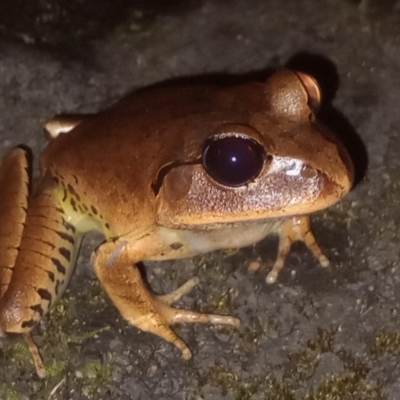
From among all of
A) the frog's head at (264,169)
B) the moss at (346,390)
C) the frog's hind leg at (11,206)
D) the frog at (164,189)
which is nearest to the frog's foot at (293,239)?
the frog at (164,189)

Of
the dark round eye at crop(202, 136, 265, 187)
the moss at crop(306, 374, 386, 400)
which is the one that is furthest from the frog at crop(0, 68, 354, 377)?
the moss at crop(306, 374, 386, 400)

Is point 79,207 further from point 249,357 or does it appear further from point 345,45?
point 345,45

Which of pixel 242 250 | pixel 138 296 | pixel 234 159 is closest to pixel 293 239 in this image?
pixel 242 250

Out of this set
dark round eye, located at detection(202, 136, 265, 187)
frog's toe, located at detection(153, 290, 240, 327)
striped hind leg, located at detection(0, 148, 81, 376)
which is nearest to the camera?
dark round eye, located at detection(202, 136, 265, 187)

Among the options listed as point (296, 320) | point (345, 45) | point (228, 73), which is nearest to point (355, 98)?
point (345, 45)

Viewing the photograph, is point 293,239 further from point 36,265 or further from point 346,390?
point 36,265

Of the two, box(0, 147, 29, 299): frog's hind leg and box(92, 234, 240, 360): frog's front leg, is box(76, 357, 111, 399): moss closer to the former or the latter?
box(92, 234, 240, 360): frog's front leg

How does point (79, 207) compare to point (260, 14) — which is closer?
point (79, 207)
